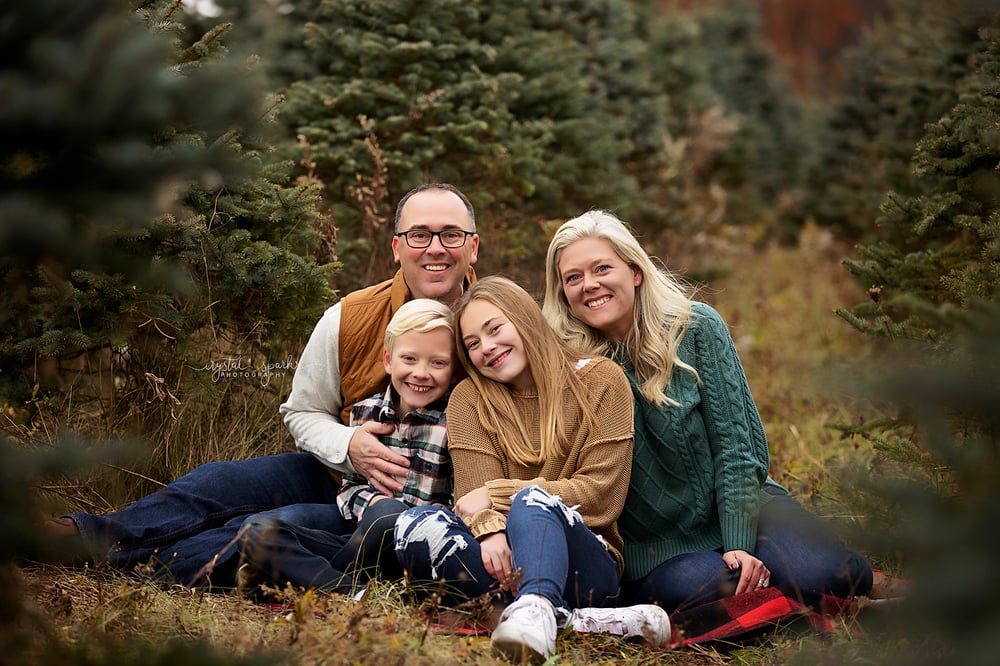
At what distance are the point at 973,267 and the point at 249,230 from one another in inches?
120

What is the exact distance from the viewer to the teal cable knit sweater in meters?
3.29

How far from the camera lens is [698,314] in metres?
3.49

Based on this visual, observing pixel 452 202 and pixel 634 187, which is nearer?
pixel 452 202

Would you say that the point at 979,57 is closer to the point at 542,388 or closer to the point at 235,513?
the point at 542,388

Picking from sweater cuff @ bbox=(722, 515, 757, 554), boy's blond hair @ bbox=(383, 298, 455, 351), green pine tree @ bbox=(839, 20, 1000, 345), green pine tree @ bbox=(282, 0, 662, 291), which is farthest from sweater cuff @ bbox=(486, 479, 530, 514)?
green pine tree @ bbox=(282, 0, 662, 291)

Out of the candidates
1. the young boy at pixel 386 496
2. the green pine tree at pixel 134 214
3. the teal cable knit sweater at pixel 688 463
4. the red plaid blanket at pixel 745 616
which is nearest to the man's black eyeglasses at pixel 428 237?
the young boy at pixel 386 496

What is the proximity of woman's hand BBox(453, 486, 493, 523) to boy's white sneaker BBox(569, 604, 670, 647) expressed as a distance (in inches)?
17.3

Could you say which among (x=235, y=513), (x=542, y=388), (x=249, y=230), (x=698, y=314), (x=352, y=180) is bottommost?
(x=235, y=513)

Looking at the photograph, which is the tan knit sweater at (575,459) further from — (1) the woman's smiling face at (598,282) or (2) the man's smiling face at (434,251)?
(2) the man's smiling face at (434,251)

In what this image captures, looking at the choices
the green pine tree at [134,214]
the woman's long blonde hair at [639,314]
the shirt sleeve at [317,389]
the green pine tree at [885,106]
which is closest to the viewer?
the green pine tree at [134,214]

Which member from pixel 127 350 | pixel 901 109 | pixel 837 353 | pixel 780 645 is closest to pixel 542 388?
pixel 780 645

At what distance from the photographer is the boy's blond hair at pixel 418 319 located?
3.29 m

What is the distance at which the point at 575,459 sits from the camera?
315 centimetres

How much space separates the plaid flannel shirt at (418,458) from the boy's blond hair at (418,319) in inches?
10.1
